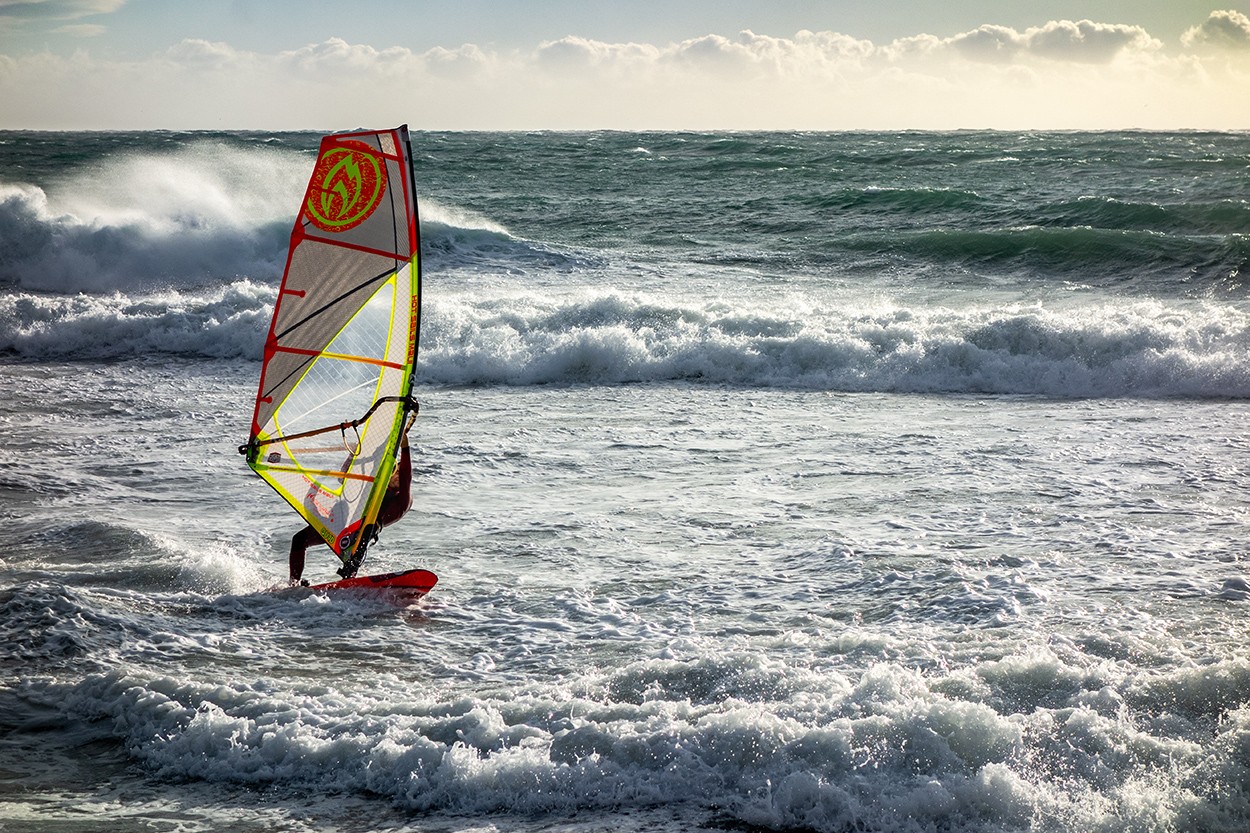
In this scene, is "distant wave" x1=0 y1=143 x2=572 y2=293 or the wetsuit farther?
"distant wave" x1=0 y1=143 x2=572 y2=293

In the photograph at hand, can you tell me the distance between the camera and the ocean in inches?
173

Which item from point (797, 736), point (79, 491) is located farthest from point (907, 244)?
point (797, 736)

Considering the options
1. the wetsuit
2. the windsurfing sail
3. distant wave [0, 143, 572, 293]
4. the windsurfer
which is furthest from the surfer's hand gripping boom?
distant wave [0, 143, 572, 293]

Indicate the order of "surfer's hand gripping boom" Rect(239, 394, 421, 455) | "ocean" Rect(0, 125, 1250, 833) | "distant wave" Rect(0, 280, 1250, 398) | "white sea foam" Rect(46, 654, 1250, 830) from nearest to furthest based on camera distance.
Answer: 1. "white sea foam" Rect(46, 654, 1250, 830)
2. "ocean" Rect(0, 125, 1250, 833)
3. "surfer's hand gripping boom" Rect(239, 394, 421, 455)
4. "distant wave" Rect(0, 280, 1250, 398)

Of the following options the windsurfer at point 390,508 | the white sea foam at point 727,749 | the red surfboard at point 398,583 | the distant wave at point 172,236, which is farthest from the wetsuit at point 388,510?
the distant wave at point 172,236

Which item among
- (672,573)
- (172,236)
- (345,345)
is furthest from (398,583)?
(172,236)

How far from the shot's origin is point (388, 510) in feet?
21.5

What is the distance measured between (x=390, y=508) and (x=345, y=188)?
1.90 m

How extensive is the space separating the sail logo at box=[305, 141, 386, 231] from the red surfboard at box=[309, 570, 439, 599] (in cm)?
202

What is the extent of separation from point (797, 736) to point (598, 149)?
38.8 metres

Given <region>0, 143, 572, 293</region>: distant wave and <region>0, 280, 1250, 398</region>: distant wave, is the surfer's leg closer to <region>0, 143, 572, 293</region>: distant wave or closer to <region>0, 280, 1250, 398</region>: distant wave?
<region>0, 280, 1250, 398</region>: distant wave

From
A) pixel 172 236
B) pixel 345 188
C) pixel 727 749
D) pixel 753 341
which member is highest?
pixel 345 188

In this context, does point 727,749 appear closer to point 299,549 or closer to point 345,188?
point 299,549

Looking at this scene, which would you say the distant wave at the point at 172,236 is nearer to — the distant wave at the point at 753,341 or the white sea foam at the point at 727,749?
the distant wave at the point at 753,341
